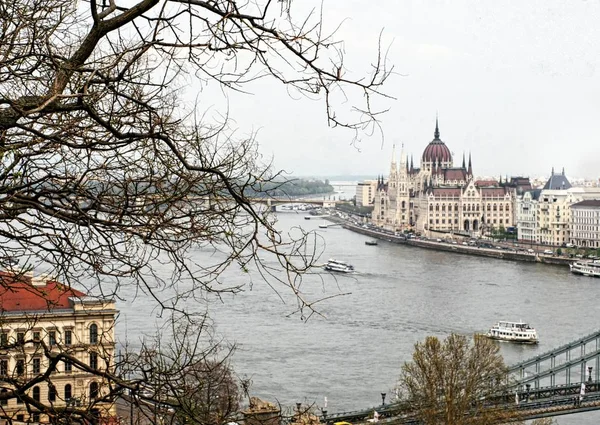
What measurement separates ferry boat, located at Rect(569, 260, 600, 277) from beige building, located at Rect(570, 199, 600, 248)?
617cm

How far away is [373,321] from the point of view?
13992 millimetres

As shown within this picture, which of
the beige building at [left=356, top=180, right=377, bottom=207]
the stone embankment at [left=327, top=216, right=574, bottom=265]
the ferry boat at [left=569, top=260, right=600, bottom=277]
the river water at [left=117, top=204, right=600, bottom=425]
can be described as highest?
the beige building at [left=356, top=180, right=377, bottom=207]

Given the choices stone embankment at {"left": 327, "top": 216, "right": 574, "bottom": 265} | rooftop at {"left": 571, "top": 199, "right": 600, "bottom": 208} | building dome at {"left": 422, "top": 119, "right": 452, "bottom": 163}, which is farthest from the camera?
building dome at {"left": 422, "top": 119, "right": 452, "bottom": 163}

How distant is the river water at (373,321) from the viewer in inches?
391

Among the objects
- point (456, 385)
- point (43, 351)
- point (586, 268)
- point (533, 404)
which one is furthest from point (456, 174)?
point (43, 351)

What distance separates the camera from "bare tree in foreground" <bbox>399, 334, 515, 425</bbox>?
7625 millimetres

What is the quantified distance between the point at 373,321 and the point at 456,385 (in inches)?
239

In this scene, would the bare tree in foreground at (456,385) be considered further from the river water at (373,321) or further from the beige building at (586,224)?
the beige building at (586,224)

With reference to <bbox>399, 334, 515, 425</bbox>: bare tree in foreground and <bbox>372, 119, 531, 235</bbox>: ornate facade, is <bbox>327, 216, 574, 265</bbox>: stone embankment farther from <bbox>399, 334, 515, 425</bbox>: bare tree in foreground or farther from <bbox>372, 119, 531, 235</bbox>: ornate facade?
<bbox>399, 334, 515, 425</bbox>: bare tree in foreground

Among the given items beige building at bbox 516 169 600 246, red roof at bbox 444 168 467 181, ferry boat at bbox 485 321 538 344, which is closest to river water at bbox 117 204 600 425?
ferry boat at bbox 485 321 538 344

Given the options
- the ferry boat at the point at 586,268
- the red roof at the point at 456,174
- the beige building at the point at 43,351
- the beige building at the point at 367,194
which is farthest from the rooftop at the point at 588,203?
the beige building at the point at 43,351

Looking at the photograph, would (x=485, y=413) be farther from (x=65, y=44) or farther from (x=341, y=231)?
(x=341, y=231)

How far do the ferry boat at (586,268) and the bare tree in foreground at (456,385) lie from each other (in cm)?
1635

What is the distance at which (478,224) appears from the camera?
40.2m
